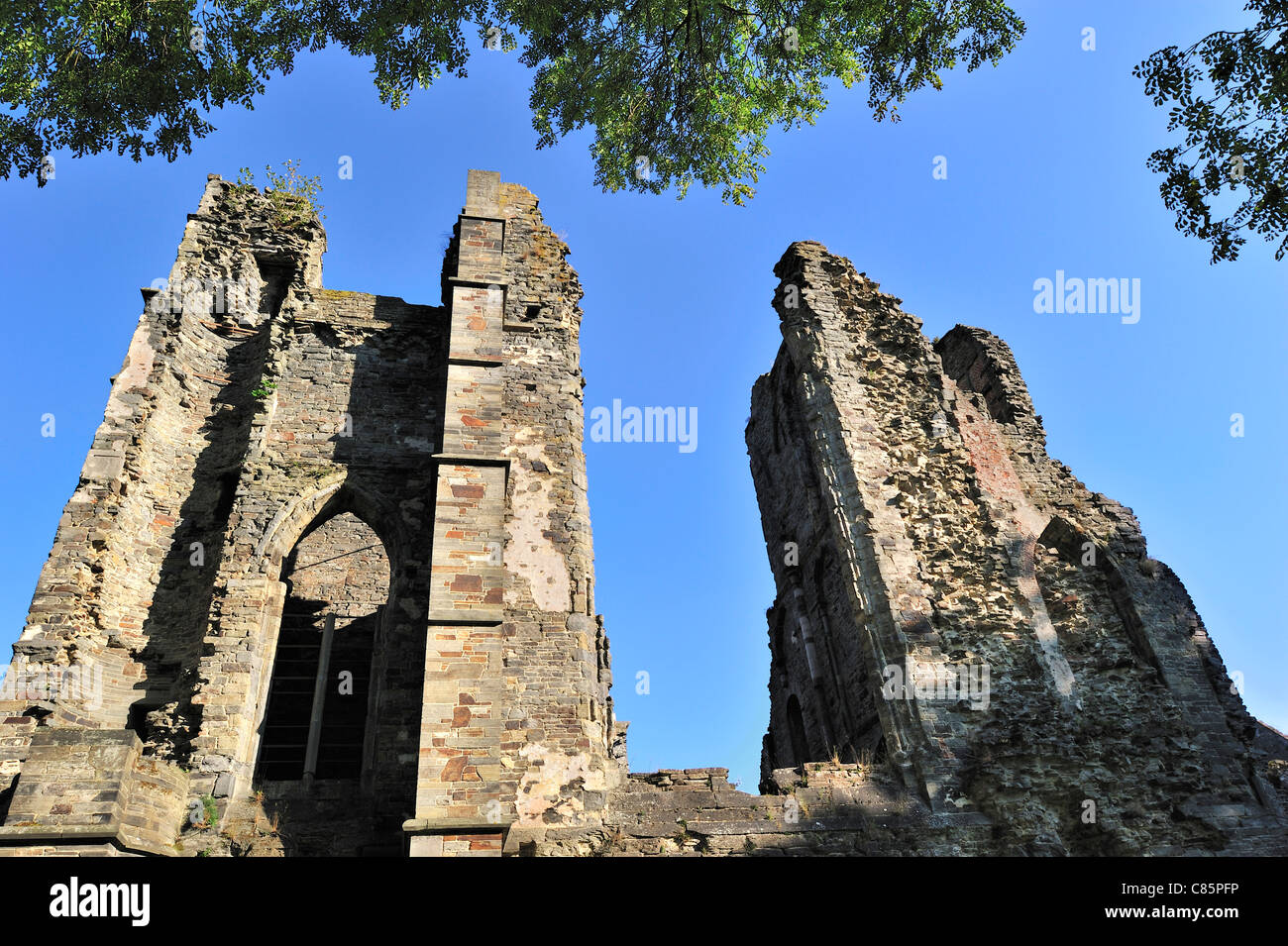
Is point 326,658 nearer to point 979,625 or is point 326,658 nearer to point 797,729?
point 797,729

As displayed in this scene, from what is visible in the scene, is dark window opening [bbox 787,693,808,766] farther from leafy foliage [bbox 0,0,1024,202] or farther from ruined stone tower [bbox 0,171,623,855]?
leafy foliage [bbox 0,0,1024,202]

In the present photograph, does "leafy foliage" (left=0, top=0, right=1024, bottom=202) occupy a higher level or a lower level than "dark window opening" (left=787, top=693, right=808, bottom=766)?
higher

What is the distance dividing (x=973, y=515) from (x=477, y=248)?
323 inches

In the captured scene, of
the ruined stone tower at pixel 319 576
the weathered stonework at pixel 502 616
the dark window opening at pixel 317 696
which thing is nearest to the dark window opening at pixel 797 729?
the weathered stonework at pixel 502 616

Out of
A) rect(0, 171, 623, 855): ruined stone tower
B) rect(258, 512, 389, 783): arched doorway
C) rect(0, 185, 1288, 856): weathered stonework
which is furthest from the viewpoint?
rect(258, 512, 389, 783): arched doorway

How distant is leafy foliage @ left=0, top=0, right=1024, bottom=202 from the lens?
8367 mm

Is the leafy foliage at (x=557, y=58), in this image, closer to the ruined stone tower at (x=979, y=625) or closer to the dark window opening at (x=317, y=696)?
the ruined stone tower at (x=979, y=625)

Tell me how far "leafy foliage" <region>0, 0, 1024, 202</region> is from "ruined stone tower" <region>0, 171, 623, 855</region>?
304 centimetres

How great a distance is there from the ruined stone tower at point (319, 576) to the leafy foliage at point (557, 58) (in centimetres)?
304

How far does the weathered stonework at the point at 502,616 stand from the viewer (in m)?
8.51

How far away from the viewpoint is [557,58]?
1016 centimetres

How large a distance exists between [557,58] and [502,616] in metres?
6.86

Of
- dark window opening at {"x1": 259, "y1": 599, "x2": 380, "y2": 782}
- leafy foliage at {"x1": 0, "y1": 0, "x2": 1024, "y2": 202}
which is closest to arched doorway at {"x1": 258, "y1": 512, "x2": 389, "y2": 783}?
dark window opening at {"x1": 259, "y1": 599, "x2": 380, "y2": 782}

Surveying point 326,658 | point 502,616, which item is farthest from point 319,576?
point 502,616
